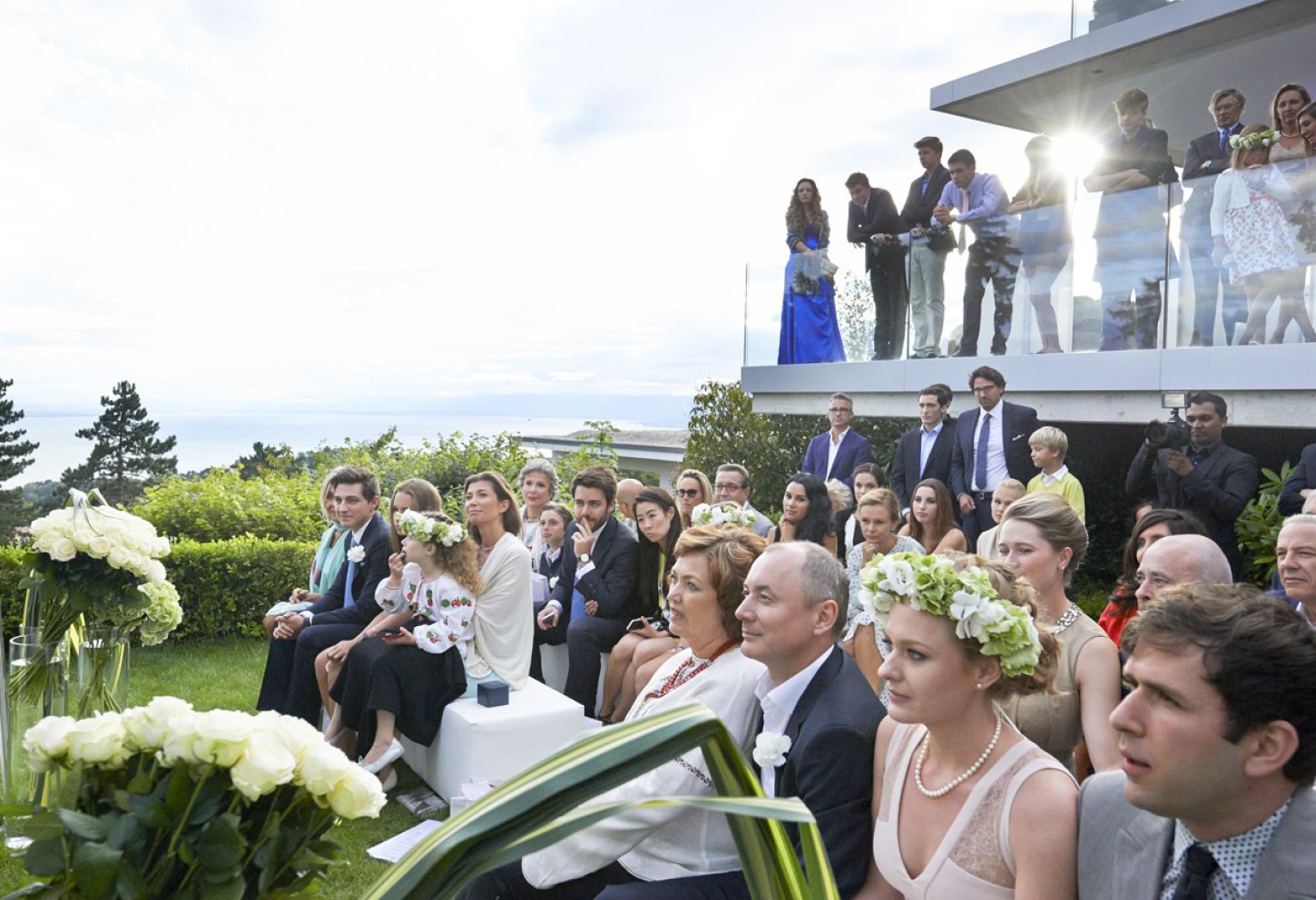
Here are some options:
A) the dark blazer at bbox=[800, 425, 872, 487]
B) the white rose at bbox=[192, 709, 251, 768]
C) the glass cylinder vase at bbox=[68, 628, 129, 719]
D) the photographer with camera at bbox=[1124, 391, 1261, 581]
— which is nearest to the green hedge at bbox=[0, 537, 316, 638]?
the dark blazer at bbox=[800, 425, 872, 487]

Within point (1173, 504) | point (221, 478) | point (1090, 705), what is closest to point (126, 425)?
point (221, 478)

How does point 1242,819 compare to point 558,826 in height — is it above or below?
below

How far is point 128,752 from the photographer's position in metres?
1.25

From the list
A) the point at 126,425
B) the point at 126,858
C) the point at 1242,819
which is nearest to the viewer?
the point at 126,858

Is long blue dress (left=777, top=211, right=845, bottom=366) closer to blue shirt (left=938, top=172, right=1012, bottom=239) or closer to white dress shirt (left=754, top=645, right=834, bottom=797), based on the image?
blue shirt (left=938, top=172, right=1012, bottom=239)

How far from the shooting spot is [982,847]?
236 centimetres

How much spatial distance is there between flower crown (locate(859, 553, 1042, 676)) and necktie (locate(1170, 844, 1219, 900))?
2.20 ft

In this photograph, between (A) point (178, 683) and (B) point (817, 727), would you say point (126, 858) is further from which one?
(A) point (178, 683)

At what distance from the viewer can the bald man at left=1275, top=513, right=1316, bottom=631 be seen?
389cm

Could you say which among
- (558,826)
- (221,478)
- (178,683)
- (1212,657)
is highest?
(558,826)

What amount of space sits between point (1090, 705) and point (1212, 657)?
1500mm

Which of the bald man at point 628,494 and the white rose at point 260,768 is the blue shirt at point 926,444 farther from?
the white rose at point 260,768

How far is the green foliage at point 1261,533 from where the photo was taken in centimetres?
790

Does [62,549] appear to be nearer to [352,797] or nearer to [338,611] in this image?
[352,797]
